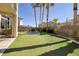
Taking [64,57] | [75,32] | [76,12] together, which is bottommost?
[64,57]

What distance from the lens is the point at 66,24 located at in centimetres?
1677

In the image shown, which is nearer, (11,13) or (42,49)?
(42,49)

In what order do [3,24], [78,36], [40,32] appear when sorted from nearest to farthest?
1. [78,36]
2. [40,32]
3. [3,24]

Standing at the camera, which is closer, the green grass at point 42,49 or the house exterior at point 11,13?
the green grass at point 42,49

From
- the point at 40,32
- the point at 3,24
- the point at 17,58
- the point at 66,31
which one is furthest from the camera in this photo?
the point at 3,24

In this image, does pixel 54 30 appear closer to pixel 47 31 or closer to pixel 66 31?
pixel 47 31

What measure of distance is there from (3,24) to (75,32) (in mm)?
13916

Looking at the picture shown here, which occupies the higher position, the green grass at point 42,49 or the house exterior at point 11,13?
the house exterior at point 11,13

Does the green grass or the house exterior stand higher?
the house exterior

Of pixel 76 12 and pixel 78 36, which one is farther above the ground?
pixel 76 12

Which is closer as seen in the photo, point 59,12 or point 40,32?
→ point 59,12

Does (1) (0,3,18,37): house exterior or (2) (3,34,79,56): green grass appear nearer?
(2) (3,34,79,56): green grass

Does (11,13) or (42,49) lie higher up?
(11,13)

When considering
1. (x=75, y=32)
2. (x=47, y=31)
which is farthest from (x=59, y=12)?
(x=47, y=31)
